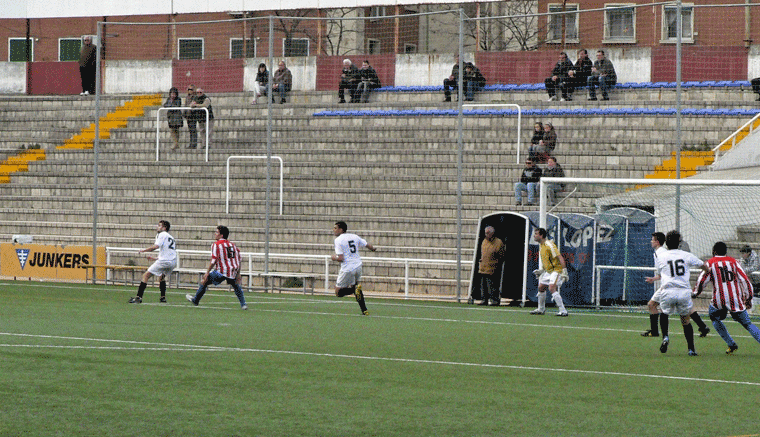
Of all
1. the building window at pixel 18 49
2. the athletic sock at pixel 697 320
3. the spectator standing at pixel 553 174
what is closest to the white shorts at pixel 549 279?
the spectator standing at pixel 553 174

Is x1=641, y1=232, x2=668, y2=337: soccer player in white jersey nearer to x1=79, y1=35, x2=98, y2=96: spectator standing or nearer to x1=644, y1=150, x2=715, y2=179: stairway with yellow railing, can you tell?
x1=644, y1=150, x2=715, y2=179: stairway with yellow railing

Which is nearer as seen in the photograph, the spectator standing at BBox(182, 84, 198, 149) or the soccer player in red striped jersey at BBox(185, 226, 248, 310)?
the soccer player in red striped jersey at BBox(185, 226, 248, 310)

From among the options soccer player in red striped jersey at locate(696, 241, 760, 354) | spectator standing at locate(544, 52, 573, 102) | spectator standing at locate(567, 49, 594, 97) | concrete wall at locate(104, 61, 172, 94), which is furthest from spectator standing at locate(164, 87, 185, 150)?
soccer player in red striped jersey at locate(696, 241, 760, 354)

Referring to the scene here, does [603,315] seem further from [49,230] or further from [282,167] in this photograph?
[49,230]

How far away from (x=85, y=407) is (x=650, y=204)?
15.7 metres

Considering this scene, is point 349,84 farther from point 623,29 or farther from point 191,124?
point 623,29

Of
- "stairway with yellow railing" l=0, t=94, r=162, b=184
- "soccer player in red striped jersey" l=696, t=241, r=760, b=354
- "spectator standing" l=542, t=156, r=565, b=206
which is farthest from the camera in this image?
"stairway with yellow railing" l=0, t=94, r=162, b=184

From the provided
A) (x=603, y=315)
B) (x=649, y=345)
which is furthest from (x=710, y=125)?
(x=649, y=345)

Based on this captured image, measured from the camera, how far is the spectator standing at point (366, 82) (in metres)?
32.5

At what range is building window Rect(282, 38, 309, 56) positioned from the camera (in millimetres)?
34312

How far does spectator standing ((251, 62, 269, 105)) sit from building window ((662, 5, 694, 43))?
10035 mm

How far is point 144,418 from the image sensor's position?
9.04 metres

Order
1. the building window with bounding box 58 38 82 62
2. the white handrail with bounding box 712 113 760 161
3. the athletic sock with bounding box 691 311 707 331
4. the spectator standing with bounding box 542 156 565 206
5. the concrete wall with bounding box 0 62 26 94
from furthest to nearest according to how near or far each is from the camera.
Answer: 1. the building window with bounding box 58 38 82 62
2. the concrete wall with bounding box 0 62 26 94
3. the white handrail with bounding box 712 113 760 161
4. the spectator standing with bounding box 542 156 565 206
5. the athletic sock with bounding box 691 311 707 331

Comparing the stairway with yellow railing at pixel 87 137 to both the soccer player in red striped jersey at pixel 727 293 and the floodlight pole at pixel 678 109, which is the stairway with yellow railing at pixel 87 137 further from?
the soccer player in red striped jersey at pixel 727 293
